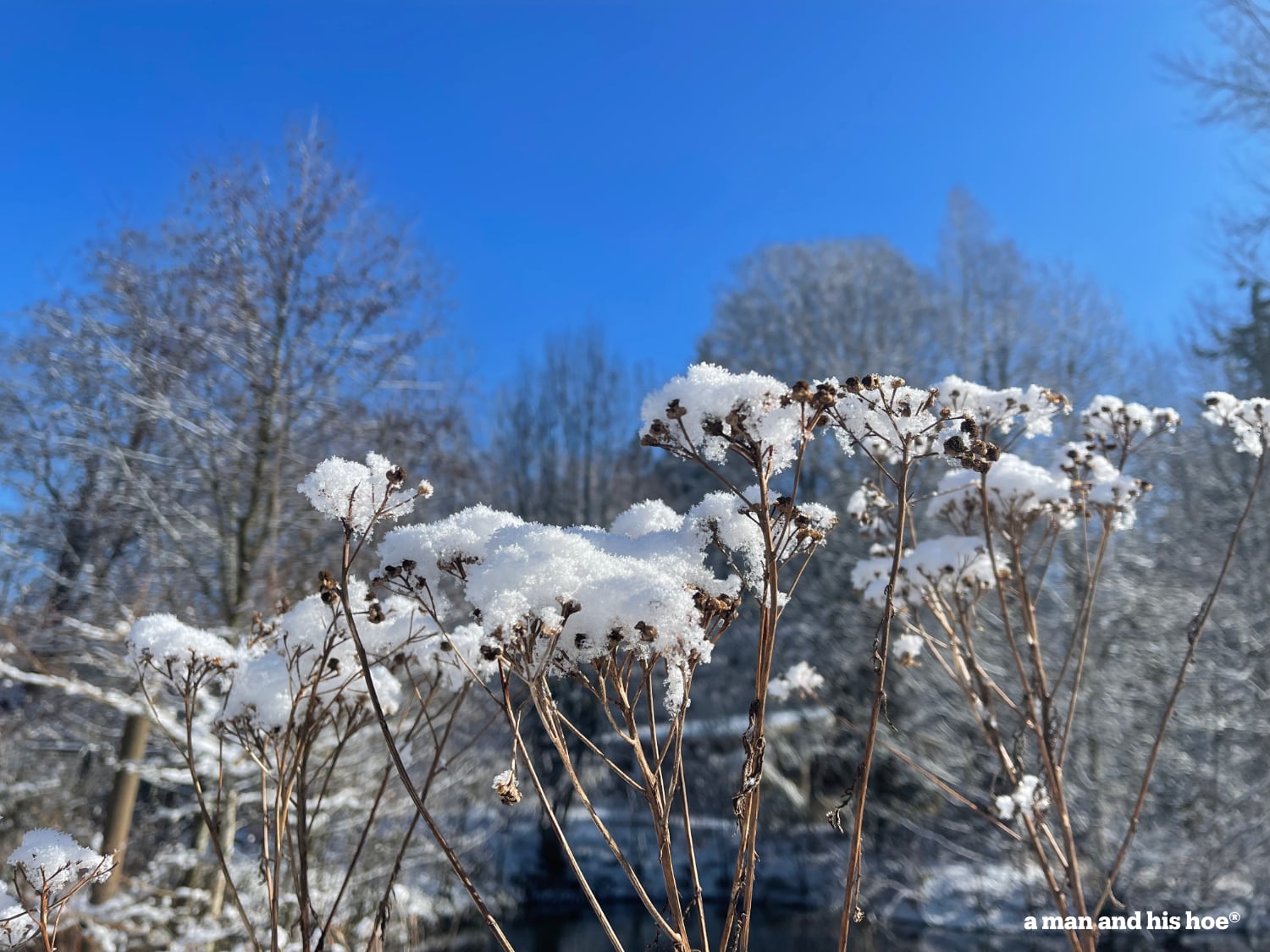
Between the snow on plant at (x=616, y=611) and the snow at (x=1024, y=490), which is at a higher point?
the snow at (x=1024, y=490)

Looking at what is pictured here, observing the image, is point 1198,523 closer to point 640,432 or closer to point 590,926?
point 590,926

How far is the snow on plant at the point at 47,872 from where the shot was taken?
4.83ft

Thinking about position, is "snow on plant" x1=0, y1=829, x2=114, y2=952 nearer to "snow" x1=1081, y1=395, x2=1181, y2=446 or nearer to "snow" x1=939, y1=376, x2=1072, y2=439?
"snow" x1=939, y1=376, x2=1072, y2=439

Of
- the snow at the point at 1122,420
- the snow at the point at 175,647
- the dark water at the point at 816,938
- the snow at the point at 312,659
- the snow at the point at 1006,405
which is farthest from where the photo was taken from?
the dark water at the point at 816,938

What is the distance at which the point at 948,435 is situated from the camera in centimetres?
142

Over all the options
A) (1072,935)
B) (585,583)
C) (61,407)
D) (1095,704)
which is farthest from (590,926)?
(585,583)

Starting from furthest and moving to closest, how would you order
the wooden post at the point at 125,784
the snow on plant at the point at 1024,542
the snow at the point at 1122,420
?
the wooden post at the point at 125,784
the snow at the point at 1122,420
the snow on plant at the point at 1024,542

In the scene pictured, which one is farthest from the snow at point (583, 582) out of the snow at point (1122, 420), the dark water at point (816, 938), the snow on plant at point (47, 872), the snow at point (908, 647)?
the dark water at point (816, 938)

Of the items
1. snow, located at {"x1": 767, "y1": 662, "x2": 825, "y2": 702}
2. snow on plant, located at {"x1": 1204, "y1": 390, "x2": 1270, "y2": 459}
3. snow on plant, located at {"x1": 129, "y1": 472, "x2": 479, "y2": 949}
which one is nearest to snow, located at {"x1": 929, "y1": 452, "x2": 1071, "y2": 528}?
snow on plant, located at {"x1": 1204, "y1": 390, "x2": 1270, "y2": 459}

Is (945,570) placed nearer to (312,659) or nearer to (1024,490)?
(1024,490)

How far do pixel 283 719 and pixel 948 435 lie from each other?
4.96 feet

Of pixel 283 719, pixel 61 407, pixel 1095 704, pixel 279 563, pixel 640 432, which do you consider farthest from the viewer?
pixel 1095 704

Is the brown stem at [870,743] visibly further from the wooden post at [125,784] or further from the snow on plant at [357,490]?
the wooden post at [125,784]

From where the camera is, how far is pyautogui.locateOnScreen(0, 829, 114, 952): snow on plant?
1.47 metres
